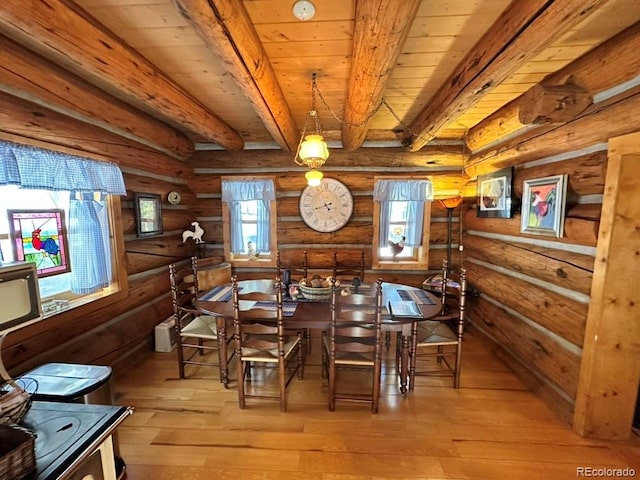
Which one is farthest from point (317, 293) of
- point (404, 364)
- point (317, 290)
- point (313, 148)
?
point (313, 148)

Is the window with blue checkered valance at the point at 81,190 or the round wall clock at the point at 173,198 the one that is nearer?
the window with blue checkered valance at the point at 81,190

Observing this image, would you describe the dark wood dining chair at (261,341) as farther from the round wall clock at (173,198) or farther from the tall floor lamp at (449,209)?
the tall floor lamp at (449,209)

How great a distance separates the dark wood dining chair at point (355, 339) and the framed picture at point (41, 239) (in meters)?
2.13

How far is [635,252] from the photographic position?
1729mm

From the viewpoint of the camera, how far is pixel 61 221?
→ 2.21 metres

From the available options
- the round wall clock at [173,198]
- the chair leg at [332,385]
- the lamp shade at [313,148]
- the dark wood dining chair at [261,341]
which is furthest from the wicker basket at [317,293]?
the round wall clock at [173,198]

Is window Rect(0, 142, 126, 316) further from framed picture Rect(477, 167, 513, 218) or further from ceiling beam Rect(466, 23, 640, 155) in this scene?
framed picture Rect(477, 167, 513, 218)

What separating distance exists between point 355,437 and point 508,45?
2.57 meters

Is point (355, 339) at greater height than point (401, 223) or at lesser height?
lesser

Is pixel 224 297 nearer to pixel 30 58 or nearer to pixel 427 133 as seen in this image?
pixel 30 58

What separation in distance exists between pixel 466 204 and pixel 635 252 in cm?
217

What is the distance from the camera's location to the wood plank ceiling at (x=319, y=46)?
1.28m

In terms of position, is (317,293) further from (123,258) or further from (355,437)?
(123,258)

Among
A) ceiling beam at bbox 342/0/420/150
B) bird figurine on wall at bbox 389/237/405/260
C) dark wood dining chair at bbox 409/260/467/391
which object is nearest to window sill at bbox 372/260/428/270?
bird figurine on wall at bbox 389/237/405/260
